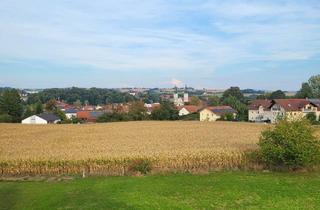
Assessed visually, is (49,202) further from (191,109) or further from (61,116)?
(191,109)

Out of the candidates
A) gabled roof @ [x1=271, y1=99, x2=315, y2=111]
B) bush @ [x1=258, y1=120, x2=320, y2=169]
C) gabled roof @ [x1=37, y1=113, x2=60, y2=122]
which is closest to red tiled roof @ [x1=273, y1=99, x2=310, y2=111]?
gabled roof @ [x1=271, y1=99, x2=315, y2=111]

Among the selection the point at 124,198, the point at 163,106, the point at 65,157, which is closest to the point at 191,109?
the point at 163,106

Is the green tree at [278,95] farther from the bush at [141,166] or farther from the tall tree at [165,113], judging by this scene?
the bush at [141,166]

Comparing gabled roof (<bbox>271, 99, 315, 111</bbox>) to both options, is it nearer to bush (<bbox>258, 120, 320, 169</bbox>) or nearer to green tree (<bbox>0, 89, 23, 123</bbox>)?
green tree (<bbox>0, 89, 23, 123</bbox>)

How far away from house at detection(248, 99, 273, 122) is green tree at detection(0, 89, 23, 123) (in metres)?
57.4

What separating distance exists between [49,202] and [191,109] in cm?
11529

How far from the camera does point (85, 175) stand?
26344 millimetres

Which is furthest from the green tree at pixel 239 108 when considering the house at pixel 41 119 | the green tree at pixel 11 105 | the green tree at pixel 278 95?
the green tree at pixel 11 105

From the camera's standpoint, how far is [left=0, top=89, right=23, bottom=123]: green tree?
93688mm

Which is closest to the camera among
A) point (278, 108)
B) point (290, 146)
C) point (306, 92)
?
point (290, 146)

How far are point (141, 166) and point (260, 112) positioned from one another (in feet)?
266

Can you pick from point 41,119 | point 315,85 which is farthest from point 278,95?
point 41,119

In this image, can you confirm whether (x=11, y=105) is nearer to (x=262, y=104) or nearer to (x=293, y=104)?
(x=262, y=104)

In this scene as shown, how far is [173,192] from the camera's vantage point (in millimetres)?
20906
